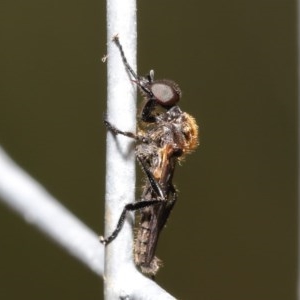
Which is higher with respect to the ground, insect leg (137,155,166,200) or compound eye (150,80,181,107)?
compound eye (150,80,181,107)

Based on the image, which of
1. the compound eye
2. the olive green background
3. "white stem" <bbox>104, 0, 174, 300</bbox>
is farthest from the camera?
the olive green background

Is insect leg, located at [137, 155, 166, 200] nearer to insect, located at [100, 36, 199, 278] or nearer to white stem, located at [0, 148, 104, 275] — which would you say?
insect, located at [100, 36, 199, 278]

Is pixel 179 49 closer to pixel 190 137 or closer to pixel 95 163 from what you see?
pixel 95 163

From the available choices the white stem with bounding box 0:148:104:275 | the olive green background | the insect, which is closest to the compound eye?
the insect

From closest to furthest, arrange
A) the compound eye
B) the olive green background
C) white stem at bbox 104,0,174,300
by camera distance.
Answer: white stem at bbox 104,0,174,300
the compound eye
the olive green background

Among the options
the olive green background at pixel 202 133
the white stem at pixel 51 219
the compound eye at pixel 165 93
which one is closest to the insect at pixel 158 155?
the compound eye at pixel 165 93

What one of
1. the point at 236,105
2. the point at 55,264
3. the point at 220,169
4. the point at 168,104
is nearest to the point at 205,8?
the point at 236,105

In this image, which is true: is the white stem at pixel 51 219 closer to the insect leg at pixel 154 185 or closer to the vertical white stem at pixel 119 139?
the vertical white stem at pixel 119 139
